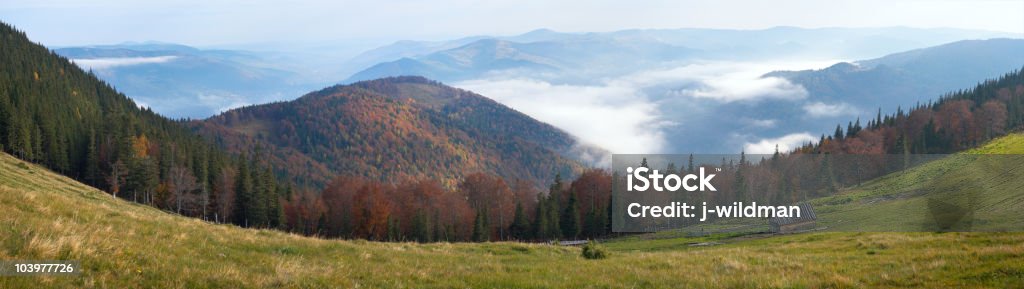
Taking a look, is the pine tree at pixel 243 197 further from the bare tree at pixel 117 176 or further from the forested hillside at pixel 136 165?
the bare tree at pixel 117 176

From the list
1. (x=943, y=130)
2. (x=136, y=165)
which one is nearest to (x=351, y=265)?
(x=136, y=165)

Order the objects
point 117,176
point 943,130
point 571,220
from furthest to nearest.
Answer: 1. point 943,130
2. point 571,220
3. point 117,176

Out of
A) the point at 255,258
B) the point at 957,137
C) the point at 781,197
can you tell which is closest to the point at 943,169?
the point at 781,197

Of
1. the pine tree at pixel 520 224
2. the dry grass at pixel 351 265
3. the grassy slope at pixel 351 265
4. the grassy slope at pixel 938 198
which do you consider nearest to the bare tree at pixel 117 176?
the pine tree at pixel 520 224

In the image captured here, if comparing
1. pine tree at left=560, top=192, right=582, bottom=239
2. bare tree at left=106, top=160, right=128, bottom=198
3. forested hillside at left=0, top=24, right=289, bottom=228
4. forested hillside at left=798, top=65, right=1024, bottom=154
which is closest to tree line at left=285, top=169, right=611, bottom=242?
pine tree at left=560, top=192, right=582, bottom=239

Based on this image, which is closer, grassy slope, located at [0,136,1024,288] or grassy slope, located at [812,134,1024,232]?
grassy slope, located at [0,136,1024,288]

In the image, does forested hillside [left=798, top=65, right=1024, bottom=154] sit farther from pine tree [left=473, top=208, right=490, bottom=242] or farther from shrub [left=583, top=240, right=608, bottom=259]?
shrub [left=583, top=240, right=608, bottom=259]

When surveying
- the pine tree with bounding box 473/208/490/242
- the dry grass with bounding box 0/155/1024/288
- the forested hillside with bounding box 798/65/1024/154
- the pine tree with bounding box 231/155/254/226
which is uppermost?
the forested hillside with bounding box 798/65/1024/154

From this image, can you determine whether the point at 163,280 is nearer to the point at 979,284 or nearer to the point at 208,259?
the point at 208,259

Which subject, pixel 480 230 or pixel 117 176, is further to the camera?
pixel 117 176

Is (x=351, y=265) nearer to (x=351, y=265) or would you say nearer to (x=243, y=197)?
(x=351, y=265)

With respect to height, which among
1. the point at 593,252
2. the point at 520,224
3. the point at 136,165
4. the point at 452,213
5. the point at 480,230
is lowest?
the point at 480,230

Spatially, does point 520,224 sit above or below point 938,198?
below

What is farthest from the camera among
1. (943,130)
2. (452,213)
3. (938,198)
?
(943,130)
